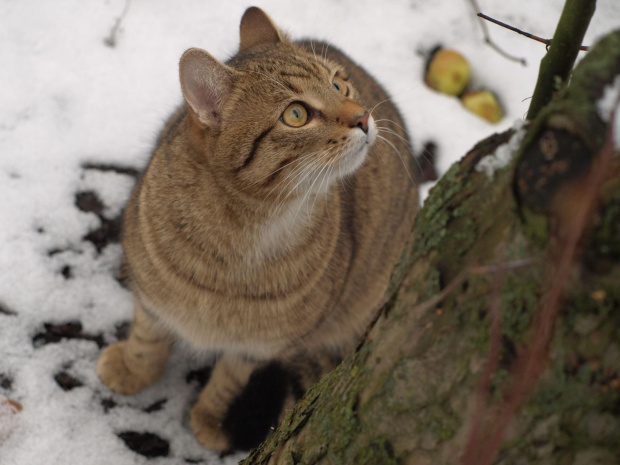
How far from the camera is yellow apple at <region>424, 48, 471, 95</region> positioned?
334 centimetres

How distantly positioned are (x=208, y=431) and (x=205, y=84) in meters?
1.41

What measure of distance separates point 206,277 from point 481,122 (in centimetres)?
207

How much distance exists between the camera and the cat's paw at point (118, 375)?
2.36 m

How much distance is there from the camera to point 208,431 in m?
2.34

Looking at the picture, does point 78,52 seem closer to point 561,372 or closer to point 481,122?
point 481,122

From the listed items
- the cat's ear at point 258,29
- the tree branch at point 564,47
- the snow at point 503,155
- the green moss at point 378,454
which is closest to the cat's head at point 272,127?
the cat's ear at point 258,29

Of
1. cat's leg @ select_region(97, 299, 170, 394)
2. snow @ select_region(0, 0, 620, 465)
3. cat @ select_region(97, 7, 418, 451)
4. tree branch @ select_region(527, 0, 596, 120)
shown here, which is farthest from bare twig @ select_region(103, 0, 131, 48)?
tree branch @ select_region(527, 0, 596, 120)

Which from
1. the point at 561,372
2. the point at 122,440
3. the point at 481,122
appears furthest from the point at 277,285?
the point at 481,122

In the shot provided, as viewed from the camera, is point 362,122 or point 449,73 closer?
point 362,122

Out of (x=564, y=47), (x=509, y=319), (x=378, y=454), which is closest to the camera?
(x=509, y=319)

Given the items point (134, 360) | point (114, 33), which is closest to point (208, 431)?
point (134, 360)

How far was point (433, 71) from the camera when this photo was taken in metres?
3.40

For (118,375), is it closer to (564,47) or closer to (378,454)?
(378,454)

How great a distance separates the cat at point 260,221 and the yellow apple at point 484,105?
78 centimetres
